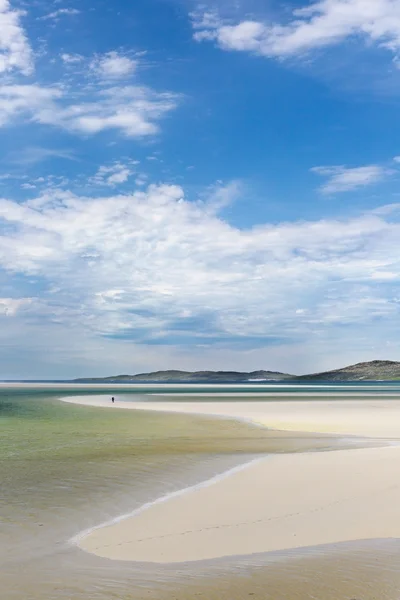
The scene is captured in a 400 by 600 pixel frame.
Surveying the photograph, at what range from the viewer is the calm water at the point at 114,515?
9695 mm

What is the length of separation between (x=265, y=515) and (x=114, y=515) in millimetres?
3616

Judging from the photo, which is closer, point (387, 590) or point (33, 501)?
point (387, 590)

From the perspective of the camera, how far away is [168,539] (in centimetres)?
1277

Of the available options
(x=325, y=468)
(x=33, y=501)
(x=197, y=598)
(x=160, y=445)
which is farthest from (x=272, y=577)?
(x=160, y=445)

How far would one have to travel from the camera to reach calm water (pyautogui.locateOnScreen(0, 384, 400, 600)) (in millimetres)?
9695

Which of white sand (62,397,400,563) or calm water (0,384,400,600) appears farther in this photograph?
white sand (62,397,400,563)

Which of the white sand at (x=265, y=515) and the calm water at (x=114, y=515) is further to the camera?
→ the white sand at (x=265, y=515)

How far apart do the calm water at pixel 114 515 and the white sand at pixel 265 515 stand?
0.76 m

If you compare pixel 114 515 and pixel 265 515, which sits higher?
pixel 265 515

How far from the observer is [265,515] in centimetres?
1477

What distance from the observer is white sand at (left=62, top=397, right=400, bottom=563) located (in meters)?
12.2

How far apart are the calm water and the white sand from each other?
758mm

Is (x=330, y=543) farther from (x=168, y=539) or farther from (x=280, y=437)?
(x=280, y=437)

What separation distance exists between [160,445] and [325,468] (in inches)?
418
